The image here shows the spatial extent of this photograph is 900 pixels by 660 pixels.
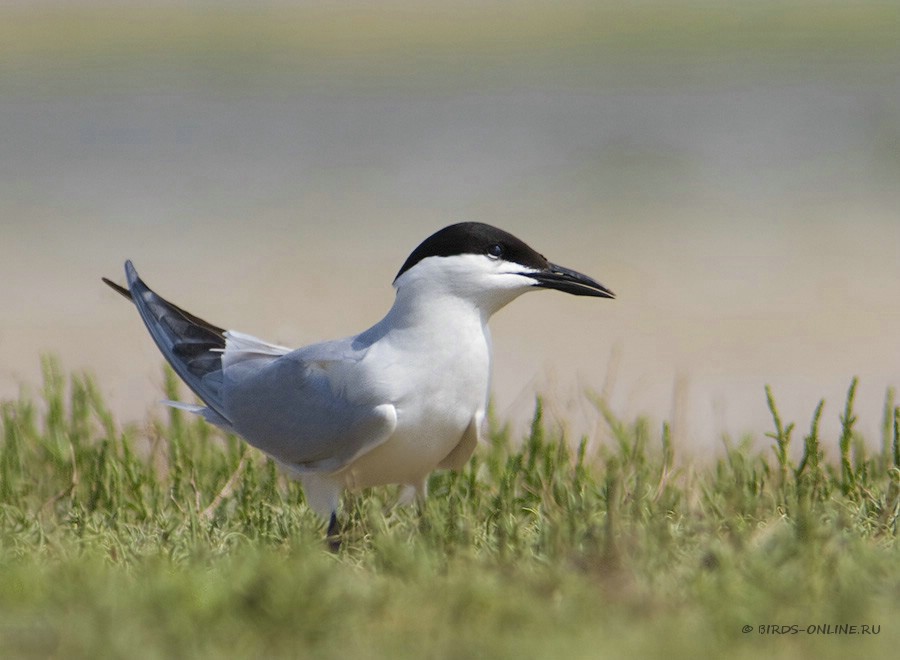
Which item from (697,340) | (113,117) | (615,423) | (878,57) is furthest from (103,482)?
(878,57)

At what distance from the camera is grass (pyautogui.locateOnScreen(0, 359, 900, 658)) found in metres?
2.62

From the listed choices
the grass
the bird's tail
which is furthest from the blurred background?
the bird's tail

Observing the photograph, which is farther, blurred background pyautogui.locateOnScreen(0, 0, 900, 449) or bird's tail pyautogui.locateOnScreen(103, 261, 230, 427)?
blurred background pyautogui.locateOnScreen(0, 0, 900, 449)

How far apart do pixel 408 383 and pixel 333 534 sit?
497 millimetres

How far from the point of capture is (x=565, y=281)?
411cm

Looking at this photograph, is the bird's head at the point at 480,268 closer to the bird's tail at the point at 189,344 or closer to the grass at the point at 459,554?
the grass at the point at 459,554

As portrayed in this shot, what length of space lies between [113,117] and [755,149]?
6727 mm

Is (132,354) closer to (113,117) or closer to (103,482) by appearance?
(103,482)

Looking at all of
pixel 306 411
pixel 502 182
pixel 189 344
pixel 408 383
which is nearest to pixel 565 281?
pixel 408 383

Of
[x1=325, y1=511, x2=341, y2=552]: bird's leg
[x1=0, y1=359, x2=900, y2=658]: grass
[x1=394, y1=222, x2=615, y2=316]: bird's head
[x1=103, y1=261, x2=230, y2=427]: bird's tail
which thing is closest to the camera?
[x1=0, y1=359, x2=900, y2=658]: grass

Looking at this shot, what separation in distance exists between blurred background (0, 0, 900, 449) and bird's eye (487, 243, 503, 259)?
2.41 feet

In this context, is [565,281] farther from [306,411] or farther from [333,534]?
[333,534]

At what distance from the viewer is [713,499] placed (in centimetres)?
397

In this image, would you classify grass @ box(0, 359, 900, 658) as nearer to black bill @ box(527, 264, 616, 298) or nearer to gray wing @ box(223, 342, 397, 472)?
gray wing @ box(223, 342, 397, 472)
